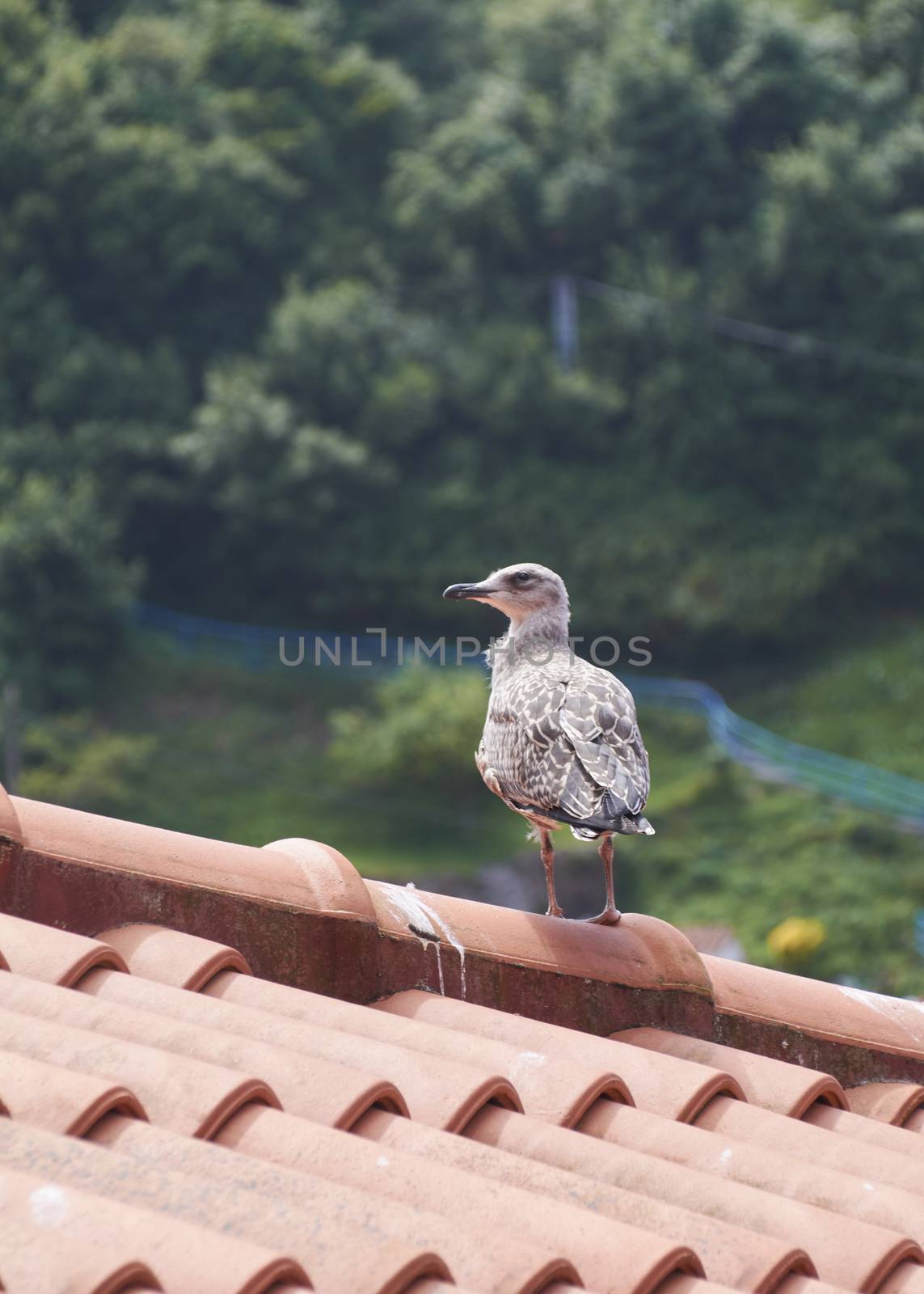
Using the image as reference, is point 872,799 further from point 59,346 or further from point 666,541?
point 59,346

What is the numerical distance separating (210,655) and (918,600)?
45.2ft

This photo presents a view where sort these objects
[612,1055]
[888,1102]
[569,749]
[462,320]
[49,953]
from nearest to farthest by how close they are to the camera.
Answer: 1. [49,953]
2. [612,1055]
3. [888,1102]
4. [569,749]
5. [462,320]

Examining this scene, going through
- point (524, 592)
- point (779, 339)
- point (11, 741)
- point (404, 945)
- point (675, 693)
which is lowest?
A: point (11, 741)

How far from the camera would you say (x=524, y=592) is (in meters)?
6.42

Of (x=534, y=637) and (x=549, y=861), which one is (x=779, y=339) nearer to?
(x=534, y=637)

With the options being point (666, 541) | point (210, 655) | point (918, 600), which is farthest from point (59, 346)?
point (918, 600)

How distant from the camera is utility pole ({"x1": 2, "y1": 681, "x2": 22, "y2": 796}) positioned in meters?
26.5

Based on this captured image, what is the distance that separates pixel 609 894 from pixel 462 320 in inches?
1194

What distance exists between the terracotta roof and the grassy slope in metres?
18.9

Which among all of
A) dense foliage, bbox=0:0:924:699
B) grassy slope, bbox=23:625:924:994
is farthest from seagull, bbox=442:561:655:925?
dense foliage, bbox=0:0:924:699

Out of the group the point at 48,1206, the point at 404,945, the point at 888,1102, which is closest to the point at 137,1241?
the point at 48,1206

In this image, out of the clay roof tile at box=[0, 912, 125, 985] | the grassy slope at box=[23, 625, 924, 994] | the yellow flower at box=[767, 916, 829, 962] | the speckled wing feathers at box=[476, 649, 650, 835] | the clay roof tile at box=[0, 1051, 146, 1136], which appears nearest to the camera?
the clay roof tile at box=[0, 1051, 146, 1136]

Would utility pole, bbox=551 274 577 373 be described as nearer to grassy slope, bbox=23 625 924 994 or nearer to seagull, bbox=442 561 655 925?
grassy slope, bbox=23 625 924 994

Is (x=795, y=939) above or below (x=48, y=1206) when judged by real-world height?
below
